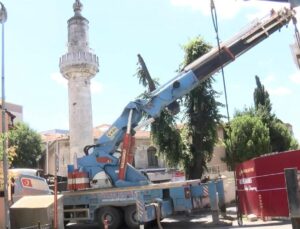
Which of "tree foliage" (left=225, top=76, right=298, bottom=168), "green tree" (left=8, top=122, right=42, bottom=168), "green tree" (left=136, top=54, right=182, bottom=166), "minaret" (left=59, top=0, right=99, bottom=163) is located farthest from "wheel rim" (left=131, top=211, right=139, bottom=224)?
"green tree" (left=8, top=122, right=42, bottom=168)

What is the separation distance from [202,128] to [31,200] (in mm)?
15089

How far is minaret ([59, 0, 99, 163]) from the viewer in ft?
129

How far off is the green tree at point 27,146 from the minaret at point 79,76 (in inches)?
455

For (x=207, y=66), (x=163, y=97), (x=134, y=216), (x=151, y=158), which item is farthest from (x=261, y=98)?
(x=134, y=216)

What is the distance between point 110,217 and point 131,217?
86cm

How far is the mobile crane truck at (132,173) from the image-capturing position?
1919 cm

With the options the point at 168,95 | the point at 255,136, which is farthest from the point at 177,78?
the point at 255,136

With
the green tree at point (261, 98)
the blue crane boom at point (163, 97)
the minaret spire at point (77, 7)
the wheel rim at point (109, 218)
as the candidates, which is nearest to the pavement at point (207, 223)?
the wheel rim at point (109, 218)

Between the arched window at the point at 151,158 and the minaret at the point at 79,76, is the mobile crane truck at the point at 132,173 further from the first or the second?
the arched window at the point at 151,158

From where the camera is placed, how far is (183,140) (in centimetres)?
3231

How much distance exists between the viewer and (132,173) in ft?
65.4

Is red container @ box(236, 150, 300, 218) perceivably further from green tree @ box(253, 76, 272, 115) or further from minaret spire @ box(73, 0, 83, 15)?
green tree @ box(253, 76, 272, 115)

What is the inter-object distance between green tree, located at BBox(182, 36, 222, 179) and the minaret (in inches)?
404

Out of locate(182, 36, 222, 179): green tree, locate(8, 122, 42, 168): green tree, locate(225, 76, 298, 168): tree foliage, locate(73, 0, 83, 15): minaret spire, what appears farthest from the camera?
locate(8, 122, 42, 168): green tree
